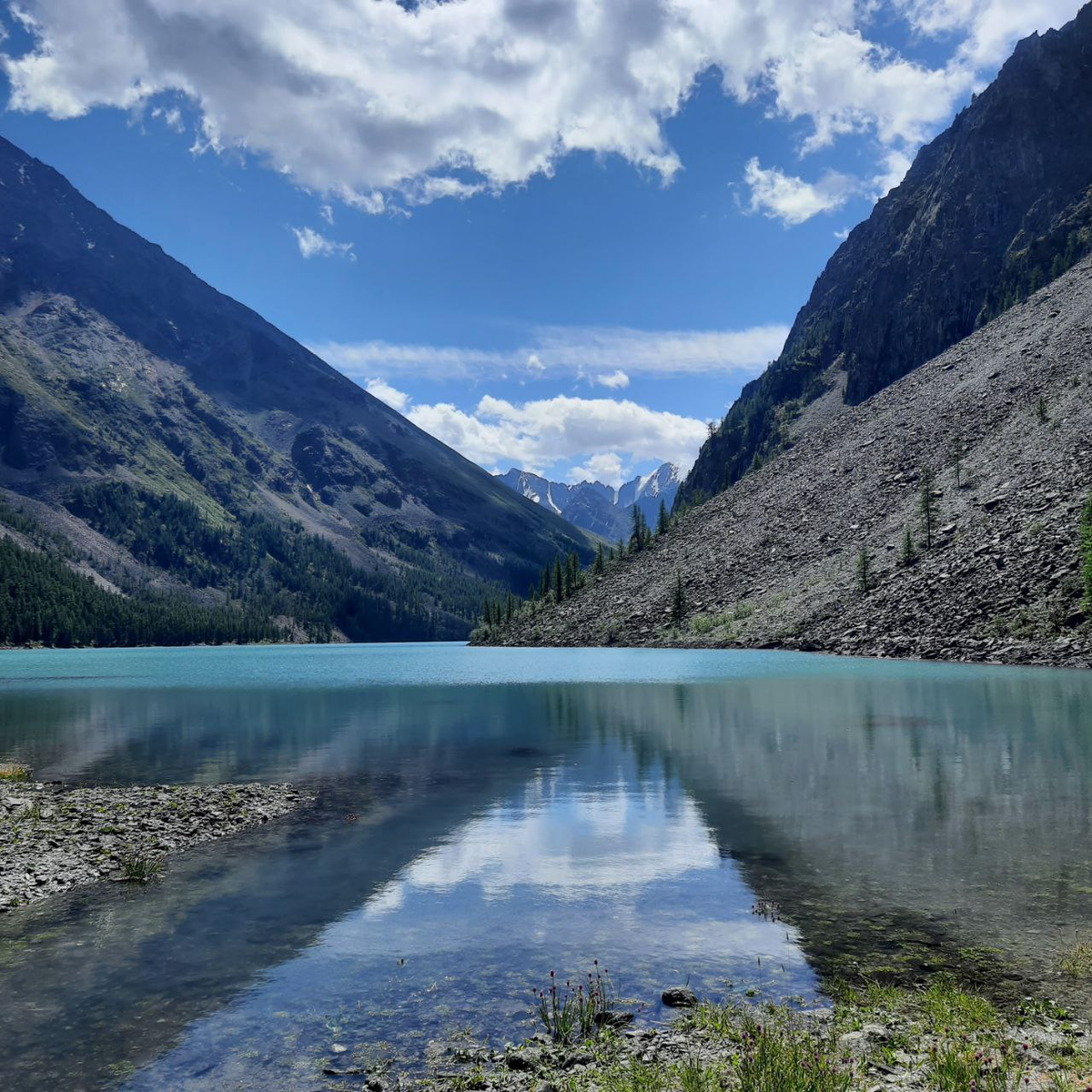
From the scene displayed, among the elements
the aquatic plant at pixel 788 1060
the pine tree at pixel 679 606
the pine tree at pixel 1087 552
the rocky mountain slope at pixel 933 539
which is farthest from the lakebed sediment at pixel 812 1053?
the pine tree at pixel 679 606

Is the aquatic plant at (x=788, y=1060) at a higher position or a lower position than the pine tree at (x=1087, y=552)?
lower

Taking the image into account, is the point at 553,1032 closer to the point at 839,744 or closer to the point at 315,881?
the point at 315,881

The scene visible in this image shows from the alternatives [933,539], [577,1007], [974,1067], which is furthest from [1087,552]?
[577,1007]

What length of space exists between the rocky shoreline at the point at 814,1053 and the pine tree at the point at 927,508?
4785 inches

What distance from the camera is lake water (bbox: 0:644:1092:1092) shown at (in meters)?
13.7

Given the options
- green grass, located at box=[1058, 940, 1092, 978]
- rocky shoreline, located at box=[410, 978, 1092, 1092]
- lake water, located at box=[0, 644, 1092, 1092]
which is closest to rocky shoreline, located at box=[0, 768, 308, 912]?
lake water, located at box=[0, 644, 1092, 1092]

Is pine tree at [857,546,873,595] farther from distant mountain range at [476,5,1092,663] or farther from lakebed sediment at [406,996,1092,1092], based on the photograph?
lakebed sediment at [406,996,1092,1092]

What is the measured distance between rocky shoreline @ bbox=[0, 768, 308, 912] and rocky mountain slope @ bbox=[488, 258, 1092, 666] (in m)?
86.9

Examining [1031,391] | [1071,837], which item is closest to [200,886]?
[1071,837]

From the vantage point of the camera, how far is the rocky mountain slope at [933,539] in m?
100

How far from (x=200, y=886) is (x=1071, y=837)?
82.2 ft

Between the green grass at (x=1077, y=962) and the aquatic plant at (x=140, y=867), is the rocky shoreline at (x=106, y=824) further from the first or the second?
the green grass at (x=1077, y=962)

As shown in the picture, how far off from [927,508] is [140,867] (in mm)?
132210

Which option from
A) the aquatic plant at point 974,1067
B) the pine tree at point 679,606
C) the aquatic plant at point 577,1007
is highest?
the pine tree at point 679,606
